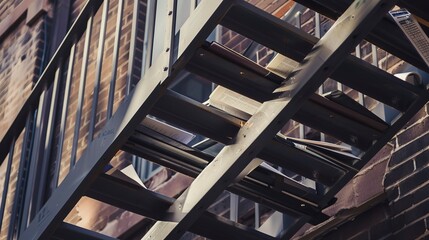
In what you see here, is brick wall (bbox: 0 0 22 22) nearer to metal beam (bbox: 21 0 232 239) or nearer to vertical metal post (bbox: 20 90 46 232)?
vertical metal post (bbox: 20 90 46 232)

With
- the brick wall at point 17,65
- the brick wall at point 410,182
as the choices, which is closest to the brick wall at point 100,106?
the brick wall at point 17,65

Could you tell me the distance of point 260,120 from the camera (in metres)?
4.36

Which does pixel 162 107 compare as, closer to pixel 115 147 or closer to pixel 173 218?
pixel 115 147

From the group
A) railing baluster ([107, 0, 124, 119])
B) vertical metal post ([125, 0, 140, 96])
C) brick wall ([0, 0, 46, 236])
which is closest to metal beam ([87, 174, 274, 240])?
railing baluster ([107, 0, 124, 119])

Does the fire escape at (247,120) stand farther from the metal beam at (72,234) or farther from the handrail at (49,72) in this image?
the handrail at (49,72)

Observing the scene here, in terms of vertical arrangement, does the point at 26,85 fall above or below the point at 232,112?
above

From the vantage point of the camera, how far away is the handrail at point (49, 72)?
5.55 meters

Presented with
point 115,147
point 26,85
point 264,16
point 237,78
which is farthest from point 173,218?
point 26,85

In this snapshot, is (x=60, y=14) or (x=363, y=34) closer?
(x=363, y=34)

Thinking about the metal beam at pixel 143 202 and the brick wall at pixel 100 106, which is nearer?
the metal beam at pixel 143 202

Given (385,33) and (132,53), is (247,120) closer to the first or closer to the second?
(385,33)

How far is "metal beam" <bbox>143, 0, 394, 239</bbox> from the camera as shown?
4.11 m

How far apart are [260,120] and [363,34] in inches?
22.8

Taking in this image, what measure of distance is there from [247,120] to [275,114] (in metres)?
0.26
